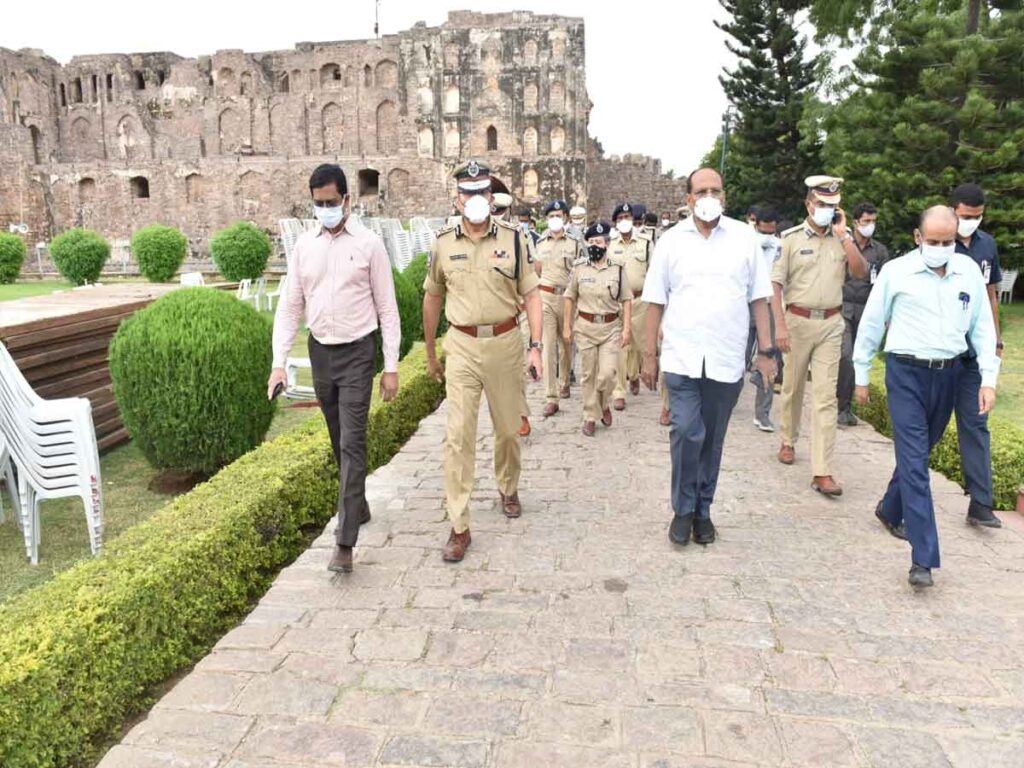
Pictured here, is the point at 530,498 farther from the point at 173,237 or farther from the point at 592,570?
the point at 173,237

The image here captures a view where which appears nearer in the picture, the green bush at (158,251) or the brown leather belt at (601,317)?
the brown leather belt at (601,317)

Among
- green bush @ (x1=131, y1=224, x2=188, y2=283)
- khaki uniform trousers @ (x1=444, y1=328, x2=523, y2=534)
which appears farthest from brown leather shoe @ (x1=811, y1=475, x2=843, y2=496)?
green bush @ (x1=131, y1=224, x2=188, y2=283)

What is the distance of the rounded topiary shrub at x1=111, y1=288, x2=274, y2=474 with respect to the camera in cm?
482

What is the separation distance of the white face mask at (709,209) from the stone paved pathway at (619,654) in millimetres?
1599

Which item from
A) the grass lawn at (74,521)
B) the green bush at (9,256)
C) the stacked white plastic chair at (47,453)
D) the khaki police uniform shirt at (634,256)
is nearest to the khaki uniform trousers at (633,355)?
the khaki police uniform shirt at (634,256)

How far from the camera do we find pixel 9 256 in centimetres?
1936

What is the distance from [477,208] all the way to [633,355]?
14.3ft

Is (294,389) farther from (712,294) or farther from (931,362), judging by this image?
(931,362)

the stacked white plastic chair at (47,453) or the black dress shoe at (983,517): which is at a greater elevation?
the stacked white plastic chair at (47,453)

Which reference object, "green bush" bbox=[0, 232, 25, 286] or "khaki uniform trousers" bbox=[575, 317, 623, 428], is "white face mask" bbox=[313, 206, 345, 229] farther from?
"green bush" bbox=[0, 232, 25, 286]

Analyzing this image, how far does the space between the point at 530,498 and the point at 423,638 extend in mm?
1777

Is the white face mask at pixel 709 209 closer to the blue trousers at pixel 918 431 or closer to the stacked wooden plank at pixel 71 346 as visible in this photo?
the blue trousers at pixel 918 431

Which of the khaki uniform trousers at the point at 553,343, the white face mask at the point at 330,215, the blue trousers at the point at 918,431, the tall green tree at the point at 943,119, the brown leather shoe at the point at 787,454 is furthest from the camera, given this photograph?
the tall green tree at the point at 943,119

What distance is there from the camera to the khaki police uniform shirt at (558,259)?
742 centimetres
